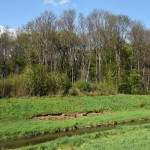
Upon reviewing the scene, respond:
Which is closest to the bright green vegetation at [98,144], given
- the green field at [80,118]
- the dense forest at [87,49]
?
the green field at [80,118]

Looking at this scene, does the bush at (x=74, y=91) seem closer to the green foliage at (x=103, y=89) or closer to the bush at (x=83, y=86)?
the bush at (x=83, y=86)

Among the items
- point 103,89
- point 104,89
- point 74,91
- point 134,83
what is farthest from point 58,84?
point 134,83

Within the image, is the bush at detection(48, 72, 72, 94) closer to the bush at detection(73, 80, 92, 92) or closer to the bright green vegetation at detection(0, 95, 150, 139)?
the bush at detection(73, 80, 92, 92)

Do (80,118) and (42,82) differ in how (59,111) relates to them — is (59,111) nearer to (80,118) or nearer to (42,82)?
(80,118)

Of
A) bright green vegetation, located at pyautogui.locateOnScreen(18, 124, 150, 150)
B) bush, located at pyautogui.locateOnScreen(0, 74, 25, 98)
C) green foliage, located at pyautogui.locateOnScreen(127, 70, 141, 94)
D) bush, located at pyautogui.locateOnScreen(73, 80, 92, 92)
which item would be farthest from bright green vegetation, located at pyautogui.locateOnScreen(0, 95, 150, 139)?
green foliage, located at pyautogui.locateOnScreen(127, 70, 141, 94)

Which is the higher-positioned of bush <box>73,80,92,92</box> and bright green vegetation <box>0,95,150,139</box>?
bush <box>73,80,92,92</box>

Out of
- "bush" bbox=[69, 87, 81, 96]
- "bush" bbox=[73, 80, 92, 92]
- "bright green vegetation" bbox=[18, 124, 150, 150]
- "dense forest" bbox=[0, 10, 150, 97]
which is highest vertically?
"dense forest" bbox=[0, 10, 150, 97]

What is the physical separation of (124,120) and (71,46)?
45354mm

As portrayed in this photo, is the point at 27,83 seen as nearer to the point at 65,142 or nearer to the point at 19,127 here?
the point at 19,127

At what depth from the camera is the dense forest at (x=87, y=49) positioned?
2837 inches

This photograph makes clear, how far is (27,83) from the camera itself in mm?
47156

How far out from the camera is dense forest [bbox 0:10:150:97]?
236 feet

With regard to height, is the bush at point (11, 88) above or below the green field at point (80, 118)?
above

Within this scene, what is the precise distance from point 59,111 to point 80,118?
167 inches
